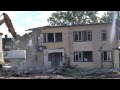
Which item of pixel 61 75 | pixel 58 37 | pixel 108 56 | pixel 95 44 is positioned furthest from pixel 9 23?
pixel 108 56

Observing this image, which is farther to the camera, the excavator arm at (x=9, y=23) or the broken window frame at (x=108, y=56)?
the broken window frame at (x=108, y=56)

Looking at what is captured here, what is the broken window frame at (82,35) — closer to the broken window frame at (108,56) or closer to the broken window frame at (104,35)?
the broken window frame at (104,35)

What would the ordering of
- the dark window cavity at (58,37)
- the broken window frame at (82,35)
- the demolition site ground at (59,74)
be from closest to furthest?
the demolition site ground at (59,74) → the broken window frame at (82,35) → the dark window cavity at (58,37)

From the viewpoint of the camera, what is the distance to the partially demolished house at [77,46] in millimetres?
27812

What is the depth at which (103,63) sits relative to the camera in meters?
27.8

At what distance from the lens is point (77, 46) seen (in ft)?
96.1

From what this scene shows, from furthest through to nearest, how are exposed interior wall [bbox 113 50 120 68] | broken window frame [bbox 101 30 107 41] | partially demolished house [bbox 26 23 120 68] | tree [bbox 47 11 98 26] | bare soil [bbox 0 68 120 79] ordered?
tree [bbox 47 11 98 26], broken window frame [bbox 101 30 107 41], partially demolished house [bbox 26 23 120 68], exposed interior wall [bbox 113 50 120 68], bare soil [bbox 0 68 120 79]

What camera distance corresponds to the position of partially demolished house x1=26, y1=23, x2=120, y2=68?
27.8 metres

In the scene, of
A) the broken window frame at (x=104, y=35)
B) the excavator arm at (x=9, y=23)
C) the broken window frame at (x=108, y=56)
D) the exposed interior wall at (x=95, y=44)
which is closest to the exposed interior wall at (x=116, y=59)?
the broken window frame at (x=108, y=56)

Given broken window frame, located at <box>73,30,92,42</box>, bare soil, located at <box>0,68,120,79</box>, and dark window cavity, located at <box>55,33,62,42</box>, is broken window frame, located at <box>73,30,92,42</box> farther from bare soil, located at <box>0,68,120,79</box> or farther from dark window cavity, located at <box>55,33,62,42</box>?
bare soil, located at <box>0,68,120,79</box>

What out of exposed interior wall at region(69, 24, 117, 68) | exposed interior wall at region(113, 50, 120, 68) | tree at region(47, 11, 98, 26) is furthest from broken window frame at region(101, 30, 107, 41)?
tree at region(47, 11, 98, 26)
